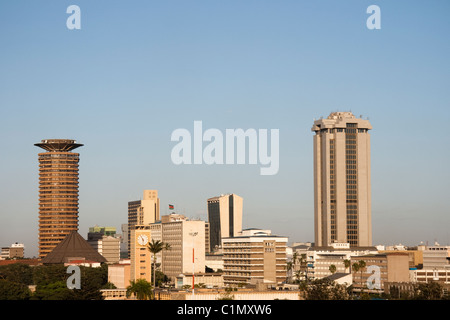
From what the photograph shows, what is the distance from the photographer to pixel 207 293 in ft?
615
